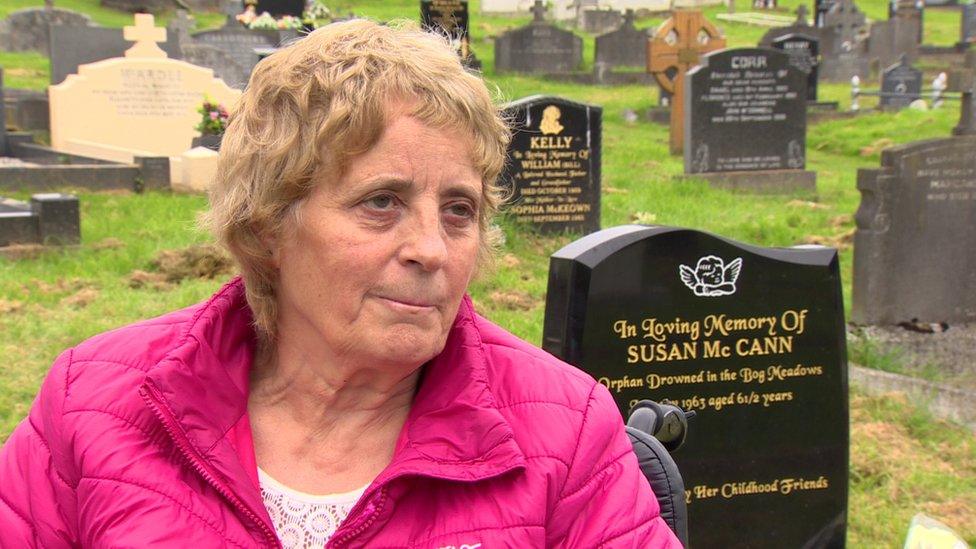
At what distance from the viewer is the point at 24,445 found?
1928mm

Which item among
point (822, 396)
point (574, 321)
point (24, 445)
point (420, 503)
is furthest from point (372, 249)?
point (822, 396)

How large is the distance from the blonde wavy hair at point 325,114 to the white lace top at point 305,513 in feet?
1.30

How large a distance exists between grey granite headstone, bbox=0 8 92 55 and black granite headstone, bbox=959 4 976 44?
19.2 m

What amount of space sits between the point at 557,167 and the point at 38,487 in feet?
24.4

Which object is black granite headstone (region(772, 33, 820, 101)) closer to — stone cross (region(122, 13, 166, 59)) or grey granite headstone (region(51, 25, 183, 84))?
stone cross (region(122, 13, 166, 59))

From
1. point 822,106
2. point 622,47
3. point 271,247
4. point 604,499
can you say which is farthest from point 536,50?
point 604,499

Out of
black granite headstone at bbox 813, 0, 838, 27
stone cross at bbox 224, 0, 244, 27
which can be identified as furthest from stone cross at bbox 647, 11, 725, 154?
black granite headstone at bbox 813, 0, 838, 27

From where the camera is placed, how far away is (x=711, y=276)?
3.95m

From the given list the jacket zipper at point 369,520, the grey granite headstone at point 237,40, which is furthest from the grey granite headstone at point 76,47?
the jacket zipper at point 369,520

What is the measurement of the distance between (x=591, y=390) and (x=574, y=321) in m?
1.76

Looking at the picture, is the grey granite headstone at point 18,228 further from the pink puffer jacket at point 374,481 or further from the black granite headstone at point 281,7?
the black granite headstone at point 281,7

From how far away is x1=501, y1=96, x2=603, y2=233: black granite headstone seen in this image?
886 centimetres

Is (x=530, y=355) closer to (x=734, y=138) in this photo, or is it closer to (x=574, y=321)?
(x=574, y=321)

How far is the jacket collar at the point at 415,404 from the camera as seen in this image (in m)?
1.78
